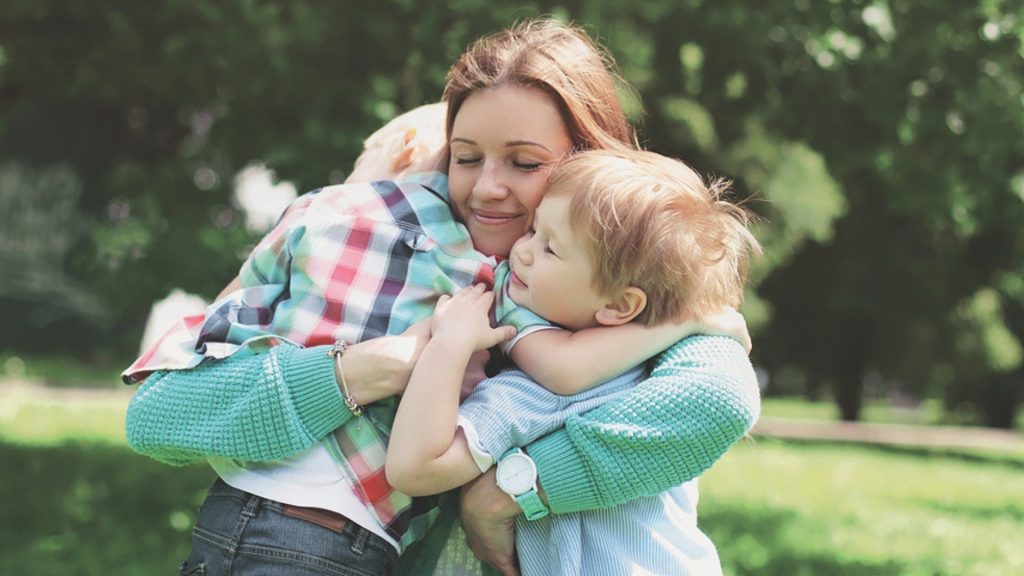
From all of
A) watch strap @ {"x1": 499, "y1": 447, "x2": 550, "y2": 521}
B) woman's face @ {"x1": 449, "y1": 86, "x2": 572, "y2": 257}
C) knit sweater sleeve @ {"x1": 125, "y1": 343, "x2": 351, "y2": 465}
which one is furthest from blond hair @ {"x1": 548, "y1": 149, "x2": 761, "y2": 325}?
knit sweater sleeve @ {"x1": 125, "y1": 343, "x2": 351, "y2": 465}

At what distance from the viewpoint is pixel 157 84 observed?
6836 millimetres

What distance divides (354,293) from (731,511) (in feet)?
22.0

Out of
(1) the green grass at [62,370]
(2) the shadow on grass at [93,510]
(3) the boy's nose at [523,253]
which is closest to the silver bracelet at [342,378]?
(3) the boy's nose at [523,253]

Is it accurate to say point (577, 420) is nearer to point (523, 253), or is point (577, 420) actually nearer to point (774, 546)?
point (523, 253)

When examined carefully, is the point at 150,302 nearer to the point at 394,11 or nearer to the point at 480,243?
the point at 394,11

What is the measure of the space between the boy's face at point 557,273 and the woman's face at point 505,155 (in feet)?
0.45

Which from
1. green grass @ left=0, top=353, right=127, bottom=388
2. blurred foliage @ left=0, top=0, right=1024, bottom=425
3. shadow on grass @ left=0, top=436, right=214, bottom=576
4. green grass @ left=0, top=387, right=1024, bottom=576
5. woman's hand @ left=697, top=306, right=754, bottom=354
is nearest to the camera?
woman's hand @ left=697, top=306, right=754, bottom=354

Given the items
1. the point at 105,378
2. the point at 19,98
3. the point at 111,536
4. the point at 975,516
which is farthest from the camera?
the point at 105,378

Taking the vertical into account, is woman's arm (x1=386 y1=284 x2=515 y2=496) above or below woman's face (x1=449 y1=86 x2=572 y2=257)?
below

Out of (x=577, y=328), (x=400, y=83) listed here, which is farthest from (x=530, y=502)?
(x=400, y=83)

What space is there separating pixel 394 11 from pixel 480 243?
3.50 metres

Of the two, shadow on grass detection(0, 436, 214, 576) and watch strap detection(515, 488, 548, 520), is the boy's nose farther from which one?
shadow on grass detection(0, 436, 214, 576)

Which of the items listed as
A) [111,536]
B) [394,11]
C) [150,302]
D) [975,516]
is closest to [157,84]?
[150,302]

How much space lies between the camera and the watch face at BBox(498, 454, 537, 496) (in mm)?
2168
